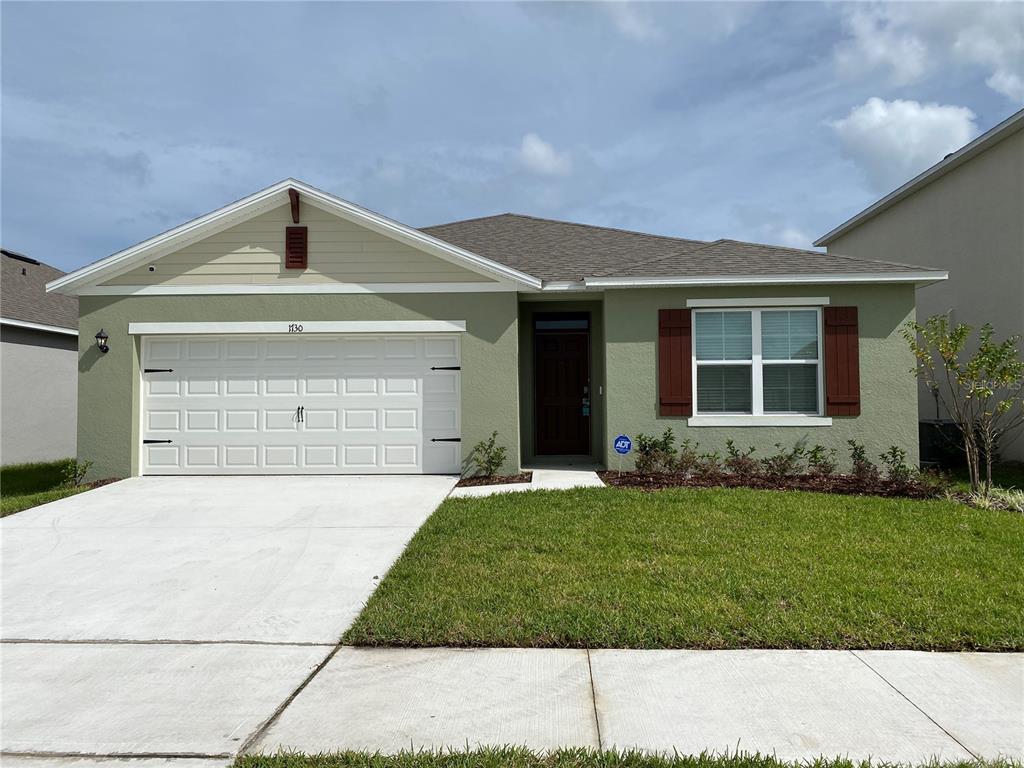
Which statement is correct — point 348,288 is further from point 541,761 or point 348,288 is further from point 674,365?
point 541,761

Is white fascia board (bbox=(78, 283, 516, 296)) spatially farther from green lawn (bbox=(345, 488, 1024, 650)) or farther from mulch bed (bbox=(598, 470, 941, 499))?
green lawn (bbox=(345, 488, 1024, 650))

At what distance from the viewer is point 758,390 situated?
9.99 metres

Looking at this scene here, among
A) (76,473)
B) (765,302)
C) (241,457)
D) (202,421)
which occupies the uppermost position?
(765,302)

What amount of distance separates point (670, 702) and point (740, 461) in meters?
6.85

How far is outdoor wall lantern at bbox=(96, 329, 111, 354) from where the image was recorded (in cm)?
1009

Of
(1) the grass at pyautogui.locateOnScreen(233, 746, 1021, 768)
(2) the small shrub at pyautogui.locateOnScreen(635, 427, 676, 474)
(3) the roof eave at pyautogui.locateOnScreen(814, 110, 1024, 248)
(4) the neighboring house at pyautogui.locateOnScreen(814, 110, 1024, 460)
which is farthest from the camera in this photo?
(4) the neighboring house at pyautogui.locateOnScreen(814, 110, 1024, 460)

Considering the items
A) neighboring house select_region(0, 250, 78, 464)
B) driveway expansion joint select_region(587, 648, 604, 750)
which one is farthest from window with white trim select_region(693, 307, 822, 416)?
neighboring house select_region(0, 250, 78, 464)

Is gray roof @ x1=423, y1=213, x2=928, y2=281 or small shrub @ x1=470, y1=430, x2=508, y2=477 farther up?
gray roof @ x1=423, y1=213, x2=928, y2=281

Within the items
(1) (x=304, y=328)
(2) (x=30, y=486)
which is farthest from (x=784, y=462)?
(2) (x=30, y=486)

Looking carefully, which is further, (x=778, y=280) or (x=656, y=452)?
(x=656, y=452)

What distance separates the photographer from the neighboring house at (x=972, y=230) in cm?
1125

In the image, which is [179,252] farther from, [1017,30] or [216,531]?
[1017,30]

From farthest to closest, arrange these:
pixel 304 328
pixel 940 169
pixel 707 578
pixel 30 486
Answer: pixel 940 169, pixel 30 486, pixel 304 328, pixel 707 578

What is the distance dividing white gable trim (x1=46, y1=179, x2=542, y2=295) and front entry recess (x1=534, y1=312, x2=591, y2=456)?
1955 millimetres
